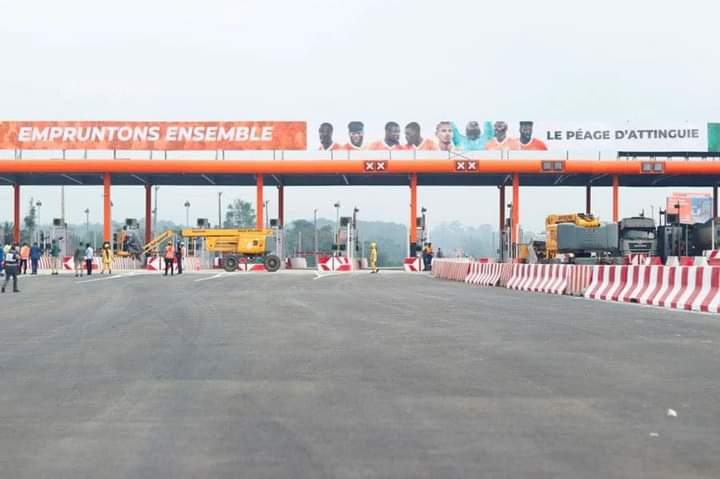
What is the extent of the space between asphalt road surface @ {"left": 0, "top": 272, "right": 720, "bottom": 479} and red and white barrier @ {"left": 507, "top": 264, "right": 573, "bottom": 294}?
10.7m

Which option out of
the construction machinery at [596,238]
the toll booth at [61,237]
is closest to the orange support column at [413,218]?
the construction machinery at [596,238]

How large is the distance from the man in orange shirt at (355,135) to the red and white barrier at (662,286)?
3021cm

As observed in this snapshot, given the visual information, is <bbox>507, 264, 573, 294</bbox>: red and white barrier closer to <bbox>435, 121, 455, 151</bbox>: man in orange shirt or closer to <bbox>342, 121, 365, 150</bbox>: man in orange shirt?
<bbox>435, 121, 455, 151</bbox>: man in orange shirt

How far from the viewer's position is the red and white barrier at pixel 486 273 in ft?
98.5

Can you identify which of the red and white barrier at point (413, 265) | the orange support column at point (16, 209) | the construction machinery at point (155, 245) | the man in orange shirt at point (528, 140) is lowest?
the red and white barrier at point (413, 265)

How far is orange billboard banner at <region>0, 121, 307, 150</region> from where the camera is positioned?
52.2 meters

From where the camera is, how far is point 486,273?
3153 cm

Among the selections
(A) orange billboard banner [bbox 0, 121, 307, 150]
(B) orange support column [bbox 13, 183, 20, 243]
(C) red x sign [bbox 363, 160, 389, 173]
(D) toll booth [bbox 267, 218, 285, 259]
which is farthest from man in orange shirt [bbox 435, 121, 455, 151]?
(B) orange support column [bbox 13, 183, 20, 243]

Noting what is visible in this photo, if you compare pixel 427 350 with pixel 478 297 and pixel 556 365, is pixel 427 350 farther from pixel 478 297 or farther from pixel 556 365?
pixel 478 297

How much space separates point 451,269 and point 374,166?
1446 cm

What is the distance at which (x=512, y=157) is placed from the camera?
172 ft

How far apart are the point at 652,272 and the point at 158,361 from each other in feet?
44.0

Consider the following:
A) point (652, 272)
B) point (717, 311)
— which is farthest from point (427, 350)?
point (652, 272)

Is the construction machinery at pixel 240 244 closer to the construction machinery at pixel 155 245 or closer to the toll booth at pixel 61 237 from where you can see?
the construction machinery at pixel 155 245
